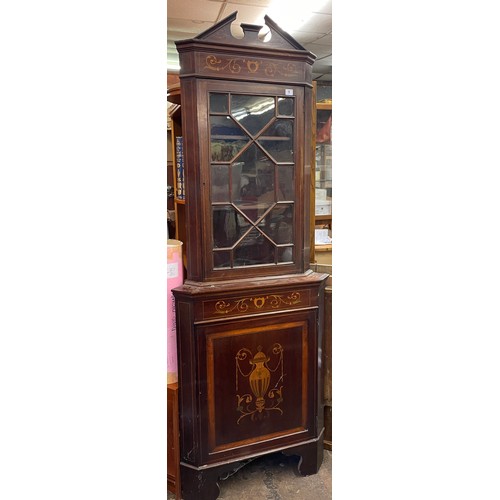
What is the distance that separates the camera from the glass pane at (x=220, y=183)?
1.64 m

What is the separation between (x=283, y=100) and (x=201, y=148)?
1.15 feet

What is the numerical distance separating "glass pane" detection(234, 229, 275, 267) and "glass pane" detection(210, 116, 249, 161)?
29cm

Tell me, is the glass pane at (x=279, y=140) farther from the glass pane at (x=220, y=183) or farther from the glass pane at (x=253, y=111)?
the glass pane at (x=220, y=183)

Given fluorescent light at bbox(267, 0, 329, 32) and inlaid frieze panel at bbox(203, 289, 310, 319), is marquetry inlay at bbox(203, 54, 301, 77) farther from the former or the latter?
fluorescent light at bbox(267, 0, 329, 32)

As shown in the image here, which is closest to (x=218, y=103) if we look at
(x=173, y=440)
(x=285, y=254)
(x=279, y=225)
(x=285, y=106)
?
(x=285, y=106)

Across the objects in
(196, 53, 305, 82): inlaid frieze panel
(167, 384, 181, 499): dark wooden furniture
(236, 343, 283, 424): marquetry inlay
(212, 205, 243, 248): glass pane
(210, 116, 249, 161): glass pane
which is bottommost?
(167, 384, 181, 499): dark wooden furniture

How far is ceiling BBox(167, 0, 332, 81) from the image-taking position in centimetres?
321

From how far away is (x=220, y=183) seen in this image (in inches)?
64.9

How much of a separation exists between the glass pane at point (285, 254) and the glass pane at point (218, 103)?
53 centimetres

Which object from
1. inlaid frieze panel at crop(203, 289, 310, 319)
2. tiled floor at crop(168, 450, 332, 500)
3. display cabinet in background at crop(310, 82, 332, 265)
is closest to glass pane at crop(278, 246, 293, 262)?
inlaid frieze panel at crop(203, 289, 310, 319)

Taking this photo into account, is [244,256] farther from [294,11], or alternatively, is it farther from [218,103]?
[294,11]

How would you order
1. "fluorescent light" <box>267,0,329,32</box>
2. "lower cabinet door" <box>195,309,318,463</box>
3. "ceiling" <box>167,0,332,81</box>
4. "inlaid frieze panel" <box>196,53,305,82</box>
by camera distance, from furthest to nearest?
"fluorescent light" <box>267,0,329,32</box>
"ceiling" <box>167,0,332,81</box>
"lower cabinet door" <box>195,309,318,463</box>
"inlaid frieze panel" <box>196,53,305,82</box>

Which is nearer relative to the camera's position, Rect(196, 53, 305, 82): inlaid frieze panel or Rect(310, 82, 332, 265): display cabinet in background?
Rect(196, 53, 305, 82): inlaid frieze panel

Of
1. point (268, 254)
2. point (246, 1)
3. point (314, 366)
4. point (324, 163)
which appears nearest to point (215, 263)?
point (268, 254)
